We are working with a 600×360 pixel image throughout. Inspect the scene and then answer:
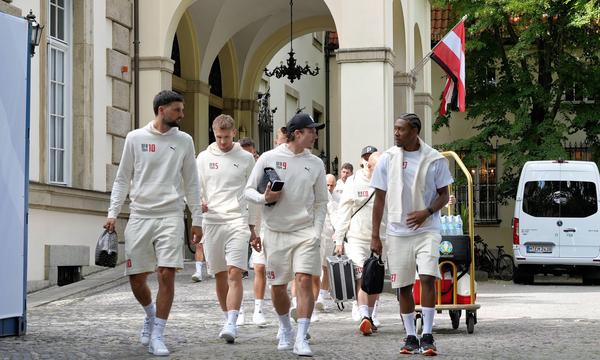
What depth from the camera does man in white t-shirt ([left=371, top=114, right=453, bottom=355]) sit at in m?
10.0

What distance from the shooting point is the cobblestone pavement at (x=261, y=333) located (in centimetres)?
990

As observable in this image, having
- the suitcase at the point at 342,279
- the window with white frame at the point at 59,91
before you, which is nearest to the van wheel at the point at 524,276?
the window with white frame at the point at 59,91

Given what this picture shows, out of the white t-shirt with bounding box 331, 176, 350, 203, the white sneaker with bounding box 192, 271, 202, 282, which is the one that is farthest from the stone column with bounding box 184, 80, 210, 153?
the white t-shirt with bounding box 331, 176, 350, 203

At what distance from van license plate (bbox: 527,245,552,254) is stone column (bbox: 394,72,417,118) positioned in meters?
3.74

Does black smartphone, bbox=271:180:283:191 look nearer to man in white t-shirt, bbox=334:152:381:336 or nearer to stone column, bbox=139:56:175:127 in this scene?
man in white t-shirt, bbox=334:152:381:336

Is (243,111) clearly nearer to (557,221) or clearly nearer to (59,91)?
(557,221)

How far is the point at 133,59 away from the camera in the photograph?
22.8 meters

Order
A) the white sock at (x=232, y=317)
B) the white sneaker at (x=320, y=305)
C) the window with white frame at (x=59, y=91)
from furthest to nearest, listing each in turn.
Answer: the window with white frame at (x=59, y=91)
the white sneaker at (x=320, y=305)
the white sock at (x=232, y=317)

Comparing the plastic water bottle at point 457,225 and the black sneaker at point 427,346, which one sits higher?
the plastic water bottle at point 457,225

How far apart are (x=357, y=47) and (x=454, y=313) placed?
1085cm

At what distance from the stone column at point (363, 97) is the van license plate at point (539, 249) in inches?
205

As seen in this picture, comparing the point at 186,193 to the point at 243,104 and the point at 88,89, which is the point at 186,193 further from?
the point at 243,104

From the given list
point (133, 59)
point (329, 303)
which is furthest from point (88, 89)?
point (329, 303)

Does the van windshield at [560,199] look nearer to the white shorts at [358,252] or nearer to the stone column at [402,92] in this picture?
the stone column at [402,92]
